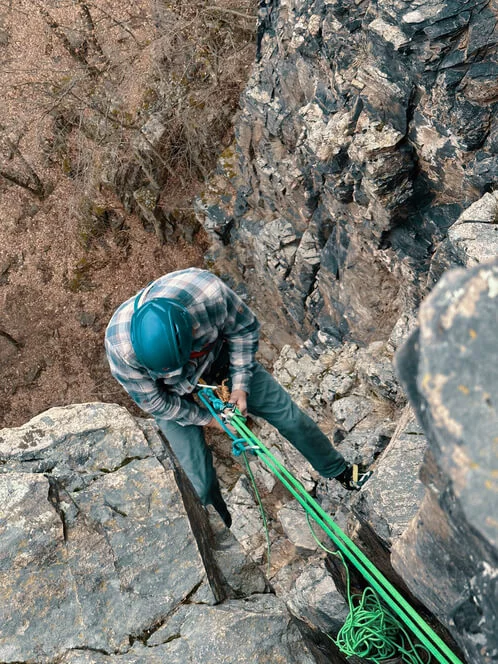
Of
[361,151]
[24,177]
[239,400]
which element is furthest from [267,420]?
[24,177]

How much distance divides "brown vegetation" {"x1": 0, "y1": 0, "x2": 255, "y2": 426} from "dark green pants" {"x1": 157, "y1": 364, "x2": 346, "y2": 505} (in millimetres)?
6380

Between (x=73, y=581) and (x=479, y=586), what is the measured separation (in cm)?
186

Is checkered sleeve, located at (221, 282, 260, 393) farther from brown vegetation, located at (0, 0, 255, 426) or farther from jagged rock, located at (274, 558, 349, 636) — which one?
brown vegetation, located at (0, 0, 255, 426)

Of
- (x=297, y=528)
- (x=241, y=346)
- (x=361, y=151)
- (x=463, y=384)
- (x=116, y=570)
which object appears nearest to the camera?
(x=463, y=384)

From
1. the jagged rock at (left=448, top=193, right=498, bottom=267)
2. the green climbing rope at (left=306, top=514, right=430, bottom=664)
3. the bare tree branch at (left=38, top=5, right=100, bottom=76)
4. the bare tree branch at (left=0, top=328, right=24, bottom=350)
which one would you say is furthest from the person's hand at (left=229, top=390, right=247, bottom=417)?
the bare tree branch at (left=38, top=5, right=100, bottom=76)

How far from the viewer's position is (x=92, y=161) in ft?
34.8

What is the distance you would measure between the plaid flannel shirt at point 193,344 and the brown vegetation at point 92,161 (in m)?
6.65

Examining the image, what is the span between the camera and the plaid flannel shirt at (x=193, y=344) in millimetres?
3486

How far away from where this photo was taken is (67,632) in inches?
97.8

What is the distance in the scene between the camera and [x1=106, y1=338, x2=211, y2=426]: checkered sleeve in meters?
3.55

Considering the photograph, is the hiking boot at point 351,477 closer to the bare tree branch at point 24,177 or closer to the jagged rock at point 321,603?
the jagged rock at point 321,603

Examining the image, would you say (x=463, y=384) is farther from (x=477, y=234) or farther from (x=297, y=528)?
(x=297, y=528)

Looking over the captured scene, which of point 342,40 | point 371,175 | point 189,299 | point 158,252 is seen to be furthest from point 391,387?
point 158,252

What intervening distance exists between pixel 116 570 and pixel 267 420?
188cm
